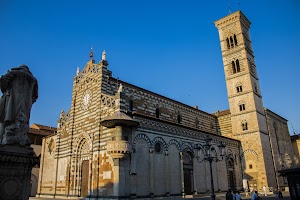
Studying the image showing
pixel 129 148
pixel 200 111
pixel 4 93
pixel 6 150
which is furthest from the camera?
pixel 200 111

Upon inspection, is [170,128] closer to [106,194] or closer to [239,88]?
[106,194]

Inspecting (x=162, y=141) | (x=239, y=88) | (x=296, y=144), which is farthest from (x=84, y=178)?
(x=296, y=144)

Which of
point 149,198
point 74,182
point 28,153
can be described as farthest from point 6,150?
point 74,182

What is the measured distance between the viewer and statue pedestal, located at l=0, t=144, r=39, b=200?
6.06m

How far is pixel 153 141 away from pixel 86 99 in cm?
747

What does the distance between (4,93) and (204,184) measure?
2084cm

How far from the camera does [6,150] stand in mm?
6285

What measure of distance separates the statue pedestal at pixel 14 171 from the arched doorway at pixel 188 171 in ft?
57.6

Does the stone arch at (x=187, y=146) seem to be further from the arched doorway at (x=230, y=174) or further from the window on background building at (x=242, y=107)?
the window on background building at (x=242, y=107)

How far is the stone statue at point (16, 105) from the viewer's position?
6.62 metres

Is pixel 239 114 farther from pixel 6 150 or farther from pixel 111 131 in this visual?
pixel 6 150

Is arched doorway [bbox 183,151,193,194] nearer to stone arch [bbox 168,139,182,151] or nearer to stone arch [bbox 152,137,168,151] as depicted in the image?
stone arch [bbox 168,139,182,151]

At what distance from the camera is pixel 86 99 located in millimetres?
22516

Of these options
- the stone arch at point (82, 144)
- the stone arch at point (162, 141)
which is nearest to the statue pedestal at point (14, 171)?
the stone arch at point (162, 141)
